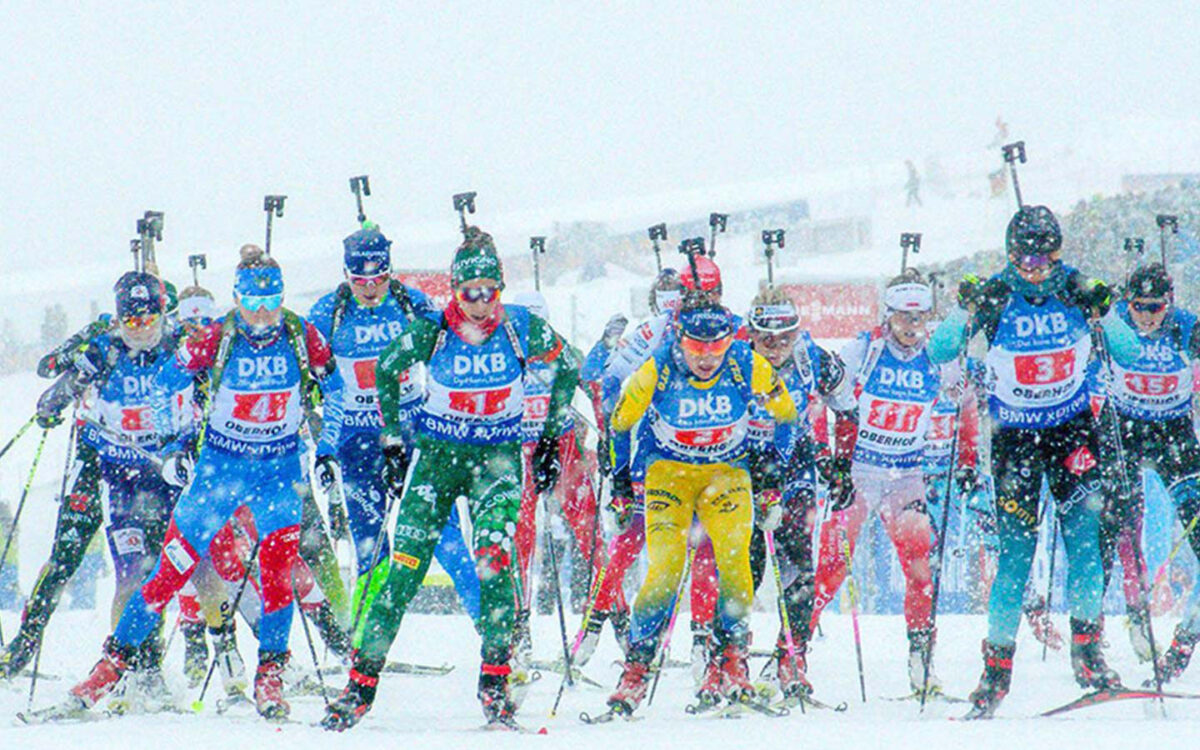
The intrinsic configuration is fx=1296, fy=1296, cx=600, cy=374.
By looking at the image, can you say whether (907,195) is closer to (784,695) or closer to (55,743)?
(784,695)

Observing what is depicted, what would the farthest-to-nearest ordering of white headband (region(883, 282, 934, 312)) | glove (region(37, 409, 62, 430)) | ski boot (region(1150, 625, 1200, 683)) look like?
ski boot (region(1150, 625, 1200, 683)), glove (region(37, 409, 62, 430)), white headband (region(883, 282, 934, 312))

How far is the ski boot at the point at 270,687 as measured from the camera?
19.5 feet

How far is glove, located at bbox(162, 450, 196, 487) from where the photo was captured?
6629 millimetres

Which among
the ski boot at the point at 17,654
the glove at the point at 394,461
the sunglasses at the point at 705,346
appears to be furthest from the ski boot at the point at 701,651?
the ski boot at the point at 17,654

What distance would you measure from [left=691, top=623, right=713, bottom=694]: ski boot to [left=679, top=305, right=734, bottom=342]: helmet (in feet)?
4.90

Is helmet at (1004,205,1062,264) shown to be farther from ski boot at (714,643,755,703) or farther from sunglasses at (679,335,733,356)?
ski boot at (714,643,755,703)

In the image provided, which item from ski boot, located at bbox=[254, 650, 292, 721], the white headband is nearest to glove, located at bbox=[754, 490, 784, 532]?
the white headband

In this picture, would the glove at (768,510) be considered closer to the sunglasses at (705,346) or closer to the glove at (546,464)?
the sunglasses at (705,346)

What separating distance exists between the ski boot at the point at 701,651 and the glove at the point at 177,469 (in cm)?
270

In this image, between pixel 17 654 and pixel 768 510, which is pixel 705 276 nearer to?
pixel 768 510

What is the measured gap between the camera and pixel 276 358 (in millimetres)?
6340

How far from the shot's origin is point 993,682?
5898 mm

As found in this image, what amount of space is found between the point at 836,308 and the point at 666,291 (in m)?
15.0

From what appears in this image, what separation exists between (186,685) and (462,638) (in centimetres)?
302
